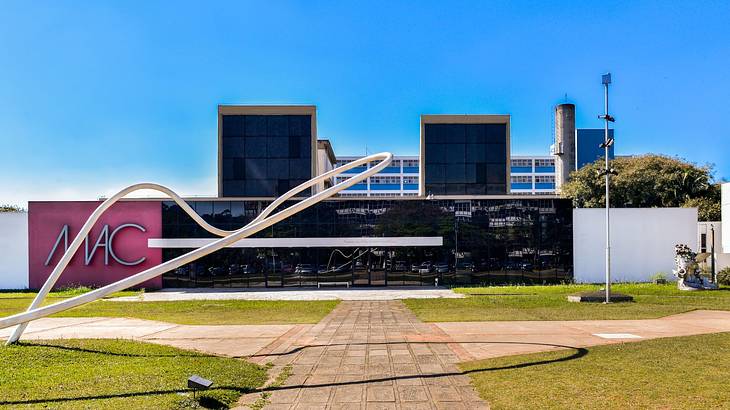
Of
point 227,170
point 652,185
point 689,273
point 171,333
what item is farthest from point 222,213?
point 652,185

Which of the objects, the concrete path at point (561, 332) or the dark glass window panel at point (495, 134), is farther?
the dark glass window panel at point (495, 134)

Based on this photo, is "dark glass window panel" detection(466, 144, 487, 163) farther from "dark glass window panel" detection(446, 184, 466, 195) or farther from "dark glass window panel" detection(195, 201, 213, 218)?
"dark glass window panel" detection(195, 201, 213, 218)

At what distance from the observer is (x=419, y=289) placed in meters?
39.7

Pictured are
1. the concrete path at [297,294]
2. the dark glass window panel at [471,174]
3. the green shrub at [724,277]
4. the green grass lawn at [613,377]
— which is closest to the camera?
the green grass lawn at [613,377]

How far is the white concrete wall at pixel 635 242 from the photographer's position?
1593 inches

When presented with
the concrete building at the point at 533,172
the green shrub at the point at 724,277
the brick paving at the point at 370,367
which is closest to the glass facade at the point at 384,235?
the green shrub at the point at 724,277

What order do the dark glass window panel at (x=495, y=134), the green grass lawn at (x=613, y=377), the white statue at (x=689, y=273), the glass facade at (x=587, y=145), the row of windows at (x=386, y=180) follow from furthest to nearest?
the row of windows at (x=386, y=180)
the glass facade at (x=587, y=145)
the dark glass window panel at (x=495, y=134)
the white statue at (x=689, y=273)
the green grass lawn at (x=613, y=377)

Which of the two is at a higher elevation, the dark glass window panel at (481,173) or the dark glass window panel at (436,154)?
the dark glass window panel at (436,154)

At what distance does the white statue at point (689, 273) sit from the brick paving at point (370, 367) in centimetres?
2187

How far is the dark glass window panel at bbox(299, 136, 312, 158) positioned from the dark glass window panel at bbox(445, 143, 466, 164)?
46.0 feet

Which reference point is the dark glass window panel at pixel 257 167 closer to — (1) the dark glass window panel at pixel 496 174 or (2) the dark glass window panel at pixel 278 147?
(2) the dark glass window panel at pixel 278 147

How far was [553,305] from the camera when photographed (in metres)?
27.3

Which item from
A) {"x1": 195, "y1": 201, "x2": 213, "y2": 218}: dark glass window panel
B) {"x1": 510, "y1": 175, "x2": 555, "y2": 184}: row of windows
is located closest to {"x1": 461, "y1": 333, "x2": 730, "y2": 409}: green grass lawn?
{"x1": 195, "y1": 201, "x2": 213, "y2": 218}: dark glass window panel

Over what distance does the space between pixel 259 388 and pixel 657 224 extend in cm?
3808
